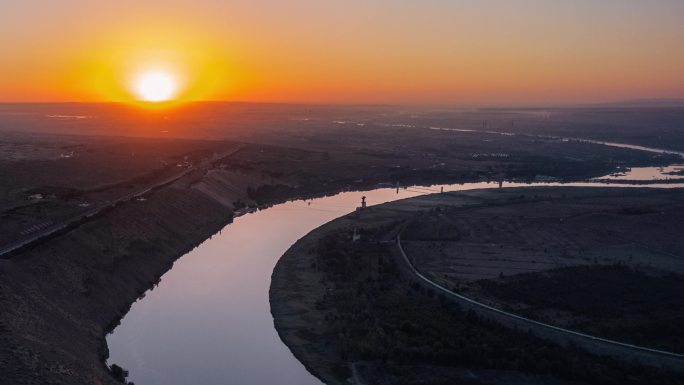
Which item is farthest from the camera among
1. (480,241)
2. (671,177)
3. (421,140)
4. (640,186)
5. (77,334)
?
(421,140)

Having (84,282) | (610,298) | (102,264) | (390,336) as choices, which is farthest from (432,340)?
(102,264)

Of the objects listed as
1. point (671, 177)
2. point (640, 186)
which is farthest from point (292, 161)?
point (671, 177)

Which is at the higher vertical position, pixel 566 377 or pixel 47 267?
pixel 47 267

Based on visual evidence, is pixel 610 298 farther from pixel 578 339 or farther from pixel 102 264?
pixel 102 264

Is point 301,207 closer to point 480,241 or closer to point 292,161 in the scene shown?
point 480,241

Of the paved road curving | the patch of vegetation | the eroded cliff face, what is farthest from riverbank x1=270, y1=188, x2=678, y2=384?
the eroded cliff face

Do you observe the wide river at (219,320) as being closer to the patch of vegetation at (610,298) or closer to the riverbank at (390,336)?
the riverbank at (390,336)
